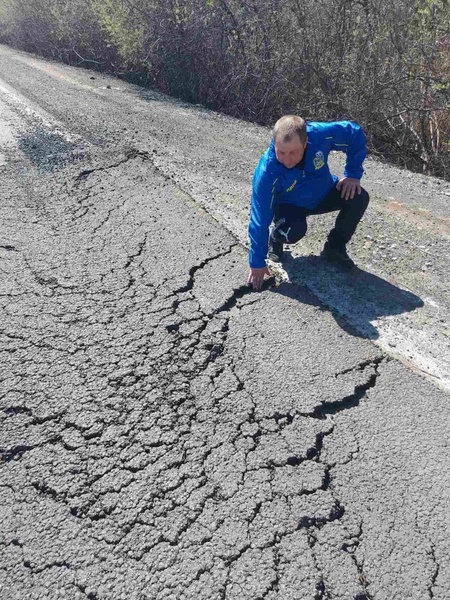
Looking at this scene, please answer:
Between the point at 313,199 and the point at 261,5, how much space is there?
6.66 metres

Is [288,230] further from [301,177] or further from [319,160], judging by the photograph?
[319,160]

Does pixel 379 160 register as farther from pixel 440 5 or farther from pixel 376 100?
pixel 440 5

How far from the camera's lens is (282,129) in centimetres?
301

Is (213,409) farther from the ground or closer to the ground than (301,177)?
closer to the ground

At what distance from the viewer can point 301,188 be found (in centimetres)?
345

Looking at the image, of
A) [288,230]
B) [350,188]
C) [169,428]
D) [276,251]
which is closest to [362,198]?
[350,188]

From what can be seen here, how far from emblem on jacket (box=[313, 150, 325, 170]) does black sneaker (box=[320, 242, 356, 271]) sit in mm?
603

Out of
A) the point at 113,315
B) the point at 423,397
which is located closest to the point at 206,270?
the point at 113,315

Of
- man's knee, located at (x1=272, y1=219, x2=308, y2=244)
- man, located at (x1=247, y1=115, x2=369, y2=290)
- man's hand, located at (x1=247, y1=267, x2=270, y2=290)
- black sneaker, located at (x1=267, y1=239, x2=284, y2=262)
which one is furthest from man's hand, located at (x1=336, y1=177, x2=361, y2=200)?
man's hand, located at (x1=247, y1=267, x2=270, y2=290)

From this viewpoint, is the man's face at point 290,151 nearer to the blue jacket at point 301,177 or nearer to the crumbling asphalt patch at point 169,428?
the blue jacket at point 301,177

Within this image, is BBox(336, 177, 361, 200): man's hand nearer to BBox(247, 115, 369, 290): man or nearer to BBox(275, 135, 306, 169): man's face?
BBox(247, 115, 369, 290): man

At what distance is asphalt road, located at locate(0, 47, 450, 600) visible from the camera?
184cm

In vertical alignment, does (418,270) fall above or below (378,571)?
above

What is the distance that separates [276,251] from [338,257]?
46 centimetres
